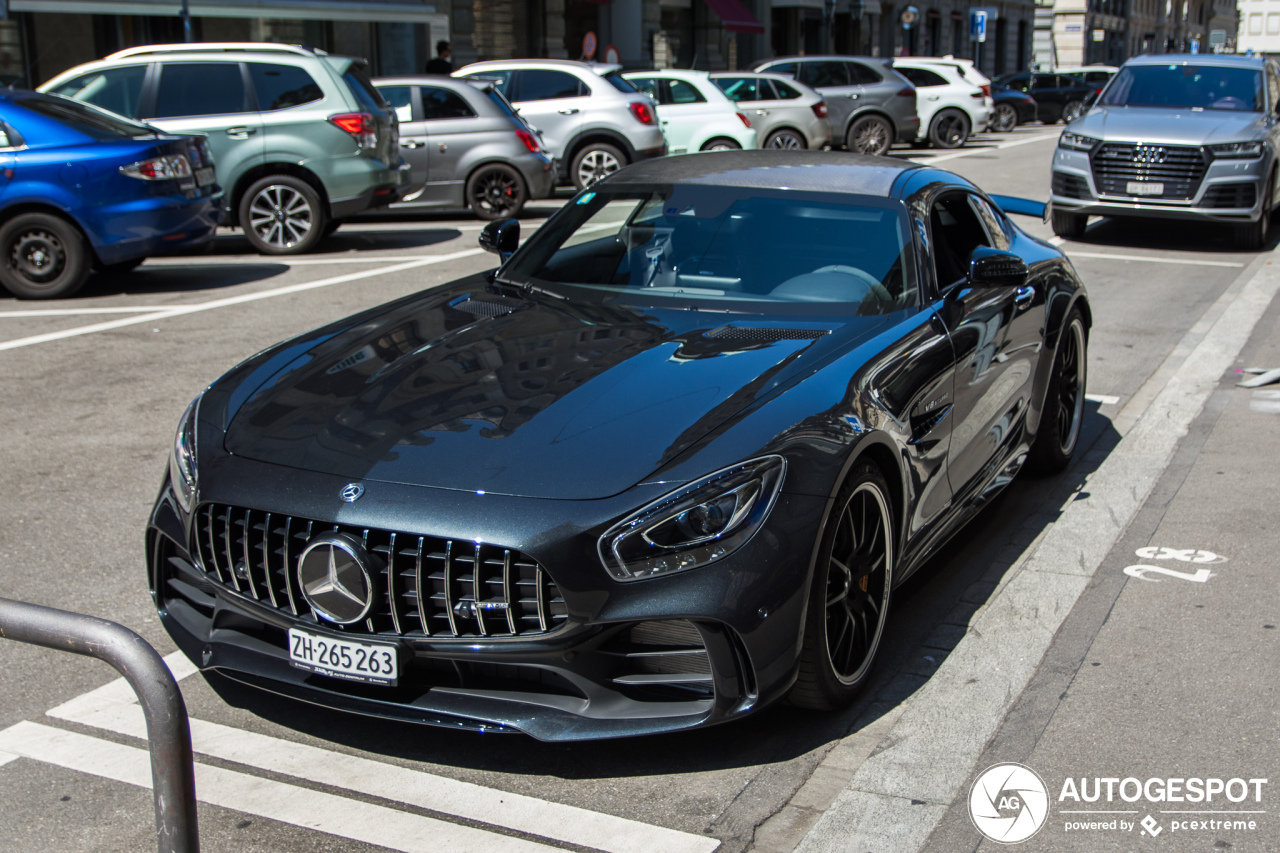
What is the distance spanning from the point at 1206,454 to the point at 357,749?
4.46 m

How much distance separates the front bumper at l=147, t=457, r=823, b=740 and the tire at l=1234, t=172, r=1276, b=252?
39.3 ft

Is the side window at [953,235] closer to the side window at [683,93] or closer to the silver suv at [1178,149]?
the silver suv at [1178,149]

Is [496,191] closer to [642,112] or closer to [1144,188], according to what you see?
[642,112]

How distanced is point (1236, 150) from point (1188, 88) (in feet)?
4.79

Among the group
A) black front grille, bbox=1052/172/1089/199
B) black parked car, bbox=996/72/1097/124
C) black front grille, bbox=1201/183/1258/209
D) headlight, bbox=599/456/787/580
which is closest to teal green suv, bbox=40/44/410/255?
black front grille, bbox=1052/172/1089/199

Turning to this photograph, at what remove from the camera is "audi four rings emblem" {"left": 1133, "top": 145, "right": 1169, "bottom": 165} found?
1311 centimetres

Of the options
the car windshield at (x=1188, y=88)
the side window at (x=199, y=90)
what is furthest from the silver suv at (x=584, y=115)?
the car windshield at (x=1188, y=88)

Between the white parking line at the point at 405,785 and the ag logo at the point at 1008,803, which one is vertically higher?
the white parking line at the point at 405,785

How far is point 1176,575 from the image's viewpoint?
4773 mm

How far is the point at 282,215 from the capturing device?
1263cm

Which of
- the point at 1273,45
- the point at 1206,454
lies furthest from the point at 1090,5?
the point at 1206,454

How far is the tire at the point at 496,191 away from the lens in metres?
14.9

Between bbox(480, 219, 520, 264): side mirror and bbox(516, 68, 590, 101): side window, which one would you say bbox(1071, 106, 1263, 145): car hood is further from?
bbox(480, 219, 520, 264): side mirror

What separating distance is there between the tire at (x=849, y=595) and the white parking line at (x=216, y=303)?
6.54m
